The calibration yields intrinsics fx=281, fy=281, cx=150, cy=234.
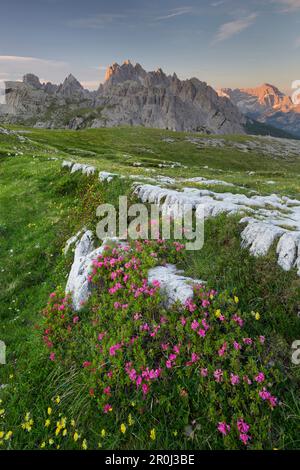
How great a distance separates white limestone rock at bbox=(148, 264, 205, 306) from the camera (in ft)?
24.2

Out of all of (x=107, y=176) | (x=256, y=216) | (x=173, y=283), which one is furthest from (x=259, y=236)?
(x=107, y=176)

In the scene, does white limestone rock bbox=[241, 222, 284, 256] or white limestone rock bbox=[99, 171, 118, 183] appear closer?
white limestone rock bbox=[241, 222, 284, 256]

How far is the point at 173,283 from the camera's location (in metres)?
7.83

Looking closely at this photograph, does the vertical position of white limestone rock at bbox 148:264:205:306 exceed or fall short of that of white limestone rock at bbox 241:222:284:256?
it falls short

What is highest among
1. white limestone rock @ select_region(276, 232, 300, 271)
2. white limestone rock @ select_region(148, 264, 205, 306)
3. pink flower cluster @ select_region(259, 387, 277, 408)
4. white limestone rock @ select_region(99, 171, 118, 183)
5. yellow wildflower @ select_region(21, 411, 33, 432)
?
white limestone rock @ select_region(99, 171, 118, 183)

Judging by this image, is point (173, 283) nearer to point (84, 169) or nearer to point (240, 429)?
point (240, 429)

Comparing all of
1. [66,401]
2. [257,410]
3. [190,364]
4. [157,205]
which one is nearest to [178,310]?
[190,364]

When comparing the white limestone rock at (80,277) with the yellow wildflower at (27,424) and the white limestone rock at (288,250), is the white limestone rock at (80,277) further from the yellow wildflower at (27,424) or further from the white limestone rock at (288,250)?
the white limestone rock at (288,250)

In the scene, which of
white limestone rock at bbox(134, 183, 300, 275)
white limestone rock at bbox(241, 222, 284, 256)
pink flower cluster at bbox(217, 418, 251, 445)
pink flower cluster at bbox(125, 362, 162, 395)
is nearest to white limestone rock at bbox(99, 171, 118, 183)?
white limestone rock at bbox(134, 183, 300, 275)

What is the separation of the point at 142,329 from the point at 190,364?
1.47 m

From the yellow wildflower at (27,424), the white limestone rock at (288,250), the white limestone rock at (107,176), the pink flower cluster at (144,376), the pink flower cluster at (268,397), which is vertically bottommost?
the yellow wildflower at (27,424)

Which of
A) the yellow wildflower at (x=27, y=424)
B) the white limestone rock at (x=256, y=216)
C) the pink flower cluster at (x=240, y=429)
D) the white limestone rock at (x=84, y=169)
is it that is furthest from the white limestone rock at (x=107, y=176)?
the pink flower cluster at (x=240, y=429)

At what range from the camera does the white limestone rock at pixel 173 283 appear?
7383 millimetres

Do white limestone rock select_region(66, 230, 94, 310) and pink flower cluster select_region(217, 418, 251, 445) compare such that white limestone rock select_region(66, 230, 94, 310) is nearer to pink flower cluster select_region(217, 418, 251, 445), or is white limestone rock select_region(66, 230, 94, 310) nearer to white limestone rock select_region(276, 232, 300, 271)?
pink flower cluster select_region(217, 418, 251, 445)
